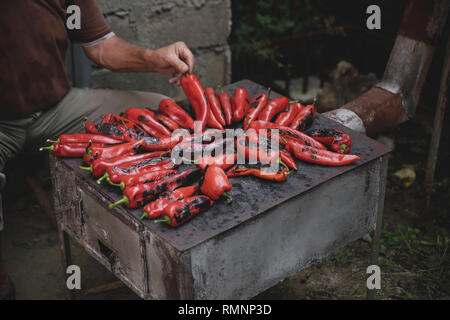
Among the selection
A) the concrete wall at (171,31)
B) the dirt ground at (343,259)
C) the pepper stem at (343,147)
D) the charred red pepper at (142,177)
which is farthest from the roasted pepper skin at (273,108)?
the concrete wall at (171,31)

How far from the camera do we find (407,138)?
544 centimetres

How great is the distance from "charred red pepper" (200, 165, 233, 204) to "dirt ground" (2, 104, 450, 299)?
155cm

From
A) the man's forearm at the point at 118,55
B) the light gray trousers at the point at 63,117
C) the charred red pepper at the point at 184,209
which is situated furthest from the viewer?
the man's forearm at the point at 118,55

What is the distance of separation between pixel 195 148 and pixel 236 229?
1.80ft

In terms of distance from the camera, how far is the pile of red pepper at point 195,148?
2434 mm

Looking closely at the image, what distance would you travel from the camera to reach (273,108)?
3119mm

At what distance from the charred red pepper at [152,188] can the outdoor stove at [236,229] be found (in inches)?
2.4

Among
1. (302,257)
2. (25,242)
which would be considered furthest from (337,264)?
(25,242)

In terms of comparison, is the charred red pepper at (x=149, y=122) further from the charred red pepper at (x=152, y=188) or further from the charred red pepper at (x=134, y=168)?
the charred red pepper at (x=152, y=188)

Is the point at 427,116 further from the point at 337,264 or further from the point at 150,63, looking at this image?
the point at 150,63

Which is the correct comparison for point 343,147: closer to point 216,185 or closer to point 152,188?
point 216,185

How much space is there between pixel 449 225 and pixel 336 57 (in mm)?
2696

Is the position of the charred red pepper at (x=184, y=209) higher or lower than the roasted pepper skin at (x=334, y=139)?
lower

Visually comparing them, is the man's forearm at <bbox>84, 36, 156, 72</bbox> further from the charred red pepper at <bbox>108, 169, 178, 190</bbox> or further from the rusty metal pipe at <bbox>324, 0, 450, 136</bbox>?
the rusty metal pipe at <bbox>324, 0, 450, 136</bbox>
